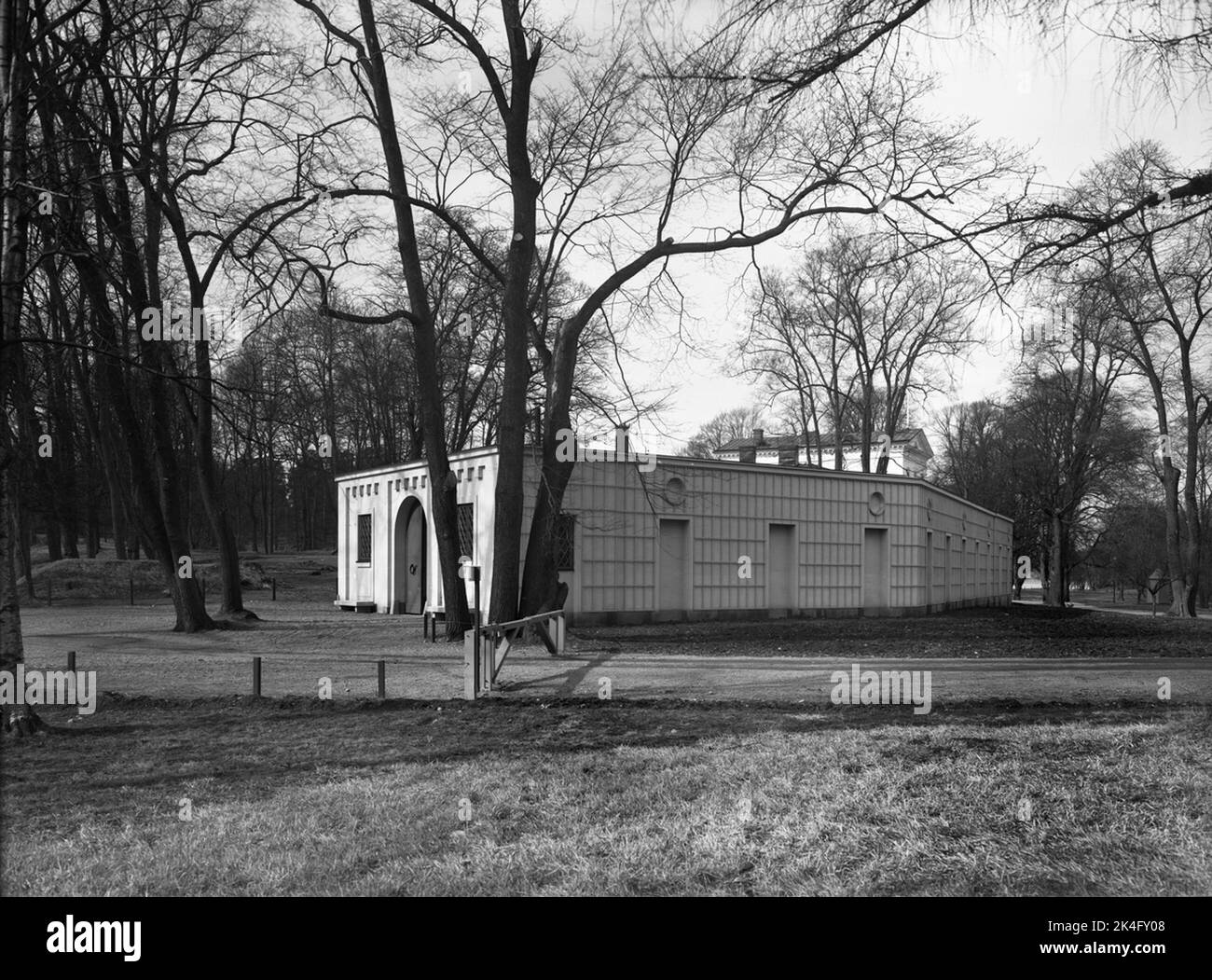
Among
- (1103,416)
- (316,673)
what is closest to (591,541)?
(316,673)

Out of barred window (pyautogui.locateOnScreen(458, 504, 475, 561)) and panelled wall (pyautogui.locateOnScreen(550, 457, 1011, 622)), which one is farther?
panelled wall (pyautogui.locateOnScreen(550, 457, 1011, 622))

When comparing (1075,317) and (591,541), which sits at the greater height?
(1075,317)

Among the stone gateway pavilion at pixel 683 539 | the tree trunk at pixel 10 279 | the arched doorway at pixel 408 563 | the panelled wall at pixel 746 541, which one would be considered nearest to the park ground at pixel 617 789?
the tree trunk at pixel 10 279

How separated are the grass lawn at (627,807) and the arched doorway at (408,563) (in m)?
18.2

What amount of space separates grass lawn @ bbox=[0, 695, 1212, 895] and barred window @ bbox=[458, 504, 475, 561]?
1424cm

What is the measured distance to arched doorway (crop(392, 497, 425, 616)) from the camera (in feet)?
88.6

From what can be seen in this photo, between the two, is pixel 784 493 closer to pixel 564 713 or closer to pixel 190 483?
pixel 564 713

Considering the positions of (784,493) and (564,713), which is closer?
(564,713)

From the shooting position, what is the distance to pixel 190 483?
148 feet
